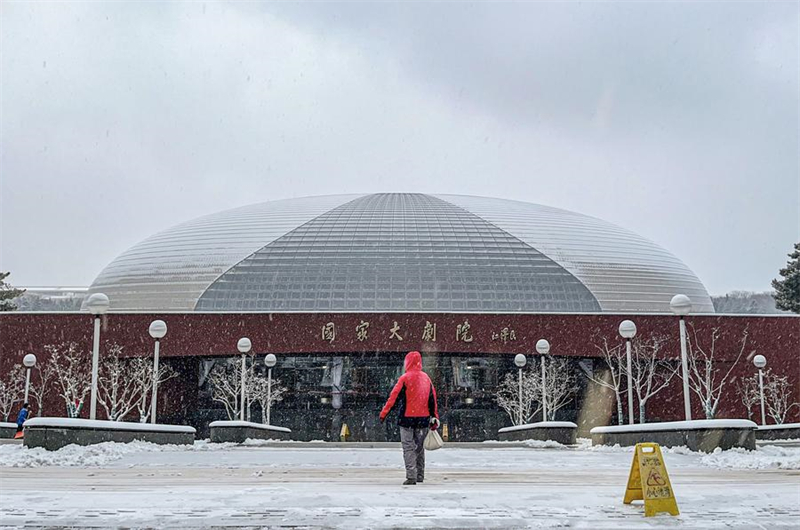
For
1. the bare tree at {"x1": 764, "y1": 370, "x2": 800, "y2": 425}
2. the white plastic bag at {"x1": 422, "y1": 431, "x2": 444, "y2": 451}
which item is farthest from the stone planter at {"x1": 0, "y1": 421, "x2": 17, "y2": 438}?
the bare tree at {"x1": 764, "y1": 370, "x2": 800, "y2": 425}

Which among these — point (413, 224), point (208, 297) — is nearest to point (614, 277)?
point (413, 224)

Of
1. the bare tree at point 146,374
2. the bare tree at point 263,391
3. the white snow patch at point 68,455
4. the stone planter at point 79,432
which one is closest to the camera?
the white snow patch at point 68,455

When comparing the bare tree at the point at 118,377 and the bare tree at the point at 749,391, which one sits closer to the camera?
the bare tree at the point at 118,377

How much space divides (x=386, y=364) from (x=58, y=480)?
35.7 metres

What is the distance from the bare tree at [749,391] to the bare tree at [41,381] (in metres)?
33.6

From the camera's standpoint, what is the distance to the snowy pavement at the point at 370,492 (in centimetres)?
714

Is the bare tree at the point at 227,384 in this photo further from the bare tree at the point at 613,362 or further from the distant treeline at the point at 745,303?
the distant treeline at the point at 745,303

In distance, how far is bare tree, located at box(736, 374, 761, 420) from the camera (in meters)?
44.0

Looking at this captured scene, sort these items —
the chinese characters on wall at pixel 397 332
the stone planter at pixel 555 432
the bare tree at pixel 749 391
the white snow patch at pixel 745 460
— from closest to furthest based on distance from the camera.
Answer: the white snow patch at pixel 745 460
the stone planter at pixel 555 432
the bare tree at pixel 749 391
the chinese characters on wall at pixel 397 332

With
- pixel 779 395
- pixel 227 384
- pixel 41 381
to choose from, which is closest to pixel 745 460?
pixel 227 384

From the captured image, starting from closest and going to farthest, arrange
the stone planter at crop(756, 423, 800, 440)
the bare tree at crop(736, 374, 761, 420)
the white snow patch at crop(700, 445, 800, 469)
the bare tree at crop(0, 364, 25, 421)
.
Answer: the white snow patch at crop(700, 445, 800, 469), the stone planter at crop(756, 423, 800, 440), the bare tree at crop(0, 364, 25, 421), the bare tree at crop(736, 374, 761, 420)

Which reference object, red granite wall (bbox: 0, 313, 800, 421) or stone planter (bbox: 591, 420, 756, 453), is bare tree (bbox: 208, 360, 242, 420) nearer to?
red granite wall (bbox: 0, 313, 800, 421)

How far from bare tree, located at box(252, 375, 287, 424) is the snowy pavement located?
2693 centimetres

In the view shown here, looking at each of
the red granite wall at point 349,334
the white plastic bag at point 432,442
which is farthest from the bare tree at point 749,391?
the white plastic bag at point 432,442
